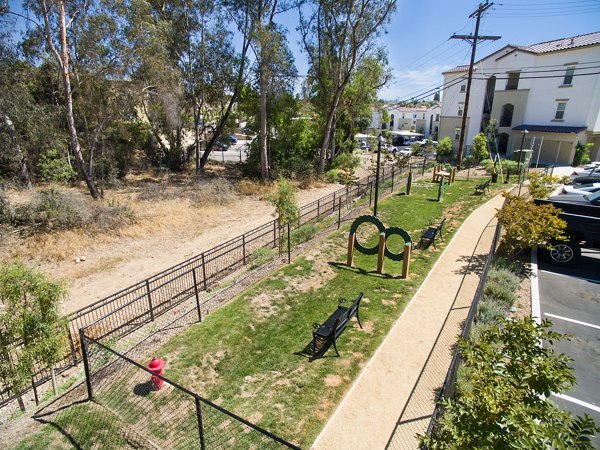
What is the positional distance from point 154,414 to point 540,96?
4213 centimetres

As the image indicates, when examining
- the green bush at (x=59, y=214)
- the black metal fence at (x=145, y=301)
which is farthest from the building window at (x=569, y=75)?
the green bush at (x=59, y=214)

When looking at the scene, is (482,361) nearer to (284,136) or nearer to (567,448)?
(567,448)

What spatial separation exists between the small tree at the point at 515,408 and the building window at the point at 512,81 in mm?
40283

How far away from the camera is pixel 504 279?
10875 mm

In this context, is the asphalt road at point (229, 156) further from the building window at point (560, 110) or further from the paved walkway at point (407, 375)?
the paved walkway at point (407, 375)

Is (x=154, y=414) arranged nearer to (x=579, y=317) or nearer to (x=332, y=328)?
(x=332, y=328)

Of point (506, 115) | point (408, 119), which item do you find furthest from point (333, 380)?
point (408, 119)

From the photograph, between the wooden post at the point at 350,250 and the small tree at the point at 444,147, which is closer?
the wooden post at the point at 350,250

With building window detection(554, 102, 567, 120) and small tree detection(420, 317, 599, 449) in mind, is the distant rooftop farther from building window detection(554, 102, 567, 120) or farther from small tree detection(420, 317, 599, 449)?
small tree detection(420, 317, 599, 449)

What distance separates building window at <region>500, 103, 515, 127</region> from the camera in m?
38.1

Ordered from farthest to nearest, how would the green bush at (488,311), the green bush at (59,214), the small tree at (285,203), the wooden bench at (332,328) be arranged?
1. the green bush at (59,214)
2. the small tree at (285,203)
3. the green bush at (488,311)
4. the wooden bench at (332,328)

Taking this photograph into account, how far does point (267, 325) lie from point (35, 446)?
504 centimetres

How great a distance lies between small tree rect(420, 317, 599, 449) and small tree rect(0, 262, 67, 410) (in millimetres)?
6748

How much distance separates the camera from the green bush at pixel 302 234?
51.2 feet
